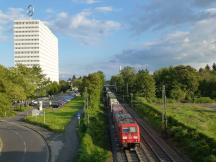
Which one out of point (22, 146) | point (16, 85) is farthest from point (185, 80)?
point (22, 146)

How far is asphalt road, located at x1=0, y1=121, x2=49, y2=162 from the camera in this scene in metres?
33.3

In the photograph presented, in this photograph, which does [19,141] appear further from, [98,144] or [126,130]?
[126,130]

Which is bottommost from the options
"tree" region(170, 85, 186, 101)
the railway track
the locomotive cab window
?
the railway track

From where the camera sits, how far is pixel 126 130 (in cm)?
3609

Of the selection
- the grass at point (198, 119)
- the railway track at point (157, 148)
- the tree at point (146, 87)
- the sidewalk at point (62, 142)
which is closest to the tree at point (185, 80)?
the tree at point (146, 87)

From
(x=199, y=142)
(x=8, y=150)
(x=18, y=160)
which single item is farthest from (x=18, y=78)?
(x=199, y=142)

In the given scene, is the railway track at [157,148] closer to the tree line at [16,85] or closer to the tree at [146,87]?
the tree line at [16,85]

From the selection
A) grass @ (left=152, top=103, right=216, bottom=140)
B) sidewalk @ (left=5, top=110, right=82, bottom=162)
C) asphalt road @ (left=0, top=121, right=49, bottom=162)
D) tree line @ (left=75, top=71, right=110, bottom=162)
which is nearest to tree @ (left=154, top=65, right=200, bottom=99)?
tree line @ (left=75, top=71, right=110, bottom=162)

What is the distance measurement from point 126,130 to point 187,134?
280 inches

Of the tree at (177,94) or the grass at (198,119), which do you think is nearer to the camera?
the grass at (198,119)

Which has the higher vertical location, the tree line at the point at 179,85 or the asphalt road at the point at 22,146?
the tree line at the point at 179,85

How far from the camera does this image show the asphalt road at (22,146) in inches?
1312

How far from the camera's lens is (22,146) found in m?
39.3

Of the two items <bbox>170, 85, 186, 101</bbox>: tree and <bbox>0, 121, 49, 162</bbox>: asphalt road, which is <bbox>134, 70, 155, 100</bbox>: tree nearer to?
<bbox>170, 85, 186, 101</bbox>: tree
